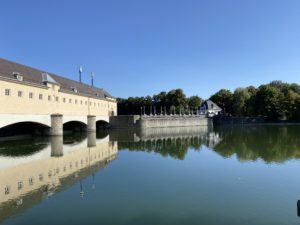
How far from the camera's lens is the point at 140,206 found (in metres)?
10.5

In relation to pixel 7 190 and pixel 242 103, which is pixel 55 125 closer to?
pixel 7 190

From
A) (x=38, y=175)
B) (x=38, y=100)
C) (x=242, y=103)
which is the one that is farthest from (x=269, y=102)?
(x=38, y=175)

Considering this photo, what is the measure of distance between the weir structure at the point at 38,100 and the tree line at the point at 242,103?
38.8 metres

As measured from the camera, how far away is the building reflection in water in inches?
453

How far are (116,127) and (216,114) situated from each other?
2011 inches

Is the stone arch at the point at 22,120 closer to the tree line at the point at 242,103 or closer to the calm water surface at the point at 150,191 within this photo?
the calm water surface at the point at 150,191

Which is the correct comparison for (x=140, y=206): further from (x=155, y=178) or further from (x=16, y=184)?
(x=16, y=184)

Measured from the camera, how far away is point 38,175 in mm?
16219

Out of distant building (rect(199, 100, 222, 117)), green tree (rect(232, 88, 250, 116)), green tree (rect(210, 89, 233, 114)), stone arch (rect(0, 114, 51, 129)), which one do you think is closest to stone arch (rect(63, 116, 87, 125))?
stone arch (rect(0, 114, 51, 129))

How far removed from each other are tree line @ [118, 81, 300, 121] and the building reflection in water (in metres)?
67.0

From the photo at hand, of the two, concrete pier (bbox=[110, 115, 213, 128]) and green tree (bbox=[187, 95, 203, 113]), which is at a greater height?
green tree (bbox=[187, 95, 203, 113])

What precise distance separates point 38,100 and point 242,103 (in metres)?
75.1

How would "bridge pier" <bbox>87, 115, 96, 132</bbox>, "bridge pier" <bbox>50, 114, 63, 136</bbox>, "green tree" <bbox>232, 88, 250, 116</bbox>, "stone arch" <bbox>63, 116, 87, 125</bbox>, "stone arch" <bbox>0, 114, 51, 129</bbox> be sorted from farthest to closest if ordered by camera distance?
"green tree" <bbox>232, 88, 250, 116</bbox>
"bridge pier" <bbox>87, 115, 96, 132</bbox>
"stone arch" <bbox>63, 116, 87, 125</bbox>
"bridge pier" <bbox>50, 114, 63, 136</bbox>
"stone arch" <bbox>0, 114, 51, 129</bbox>

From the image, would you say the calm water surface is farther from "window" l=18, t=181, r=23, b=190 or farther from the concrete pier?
the concrete pier
